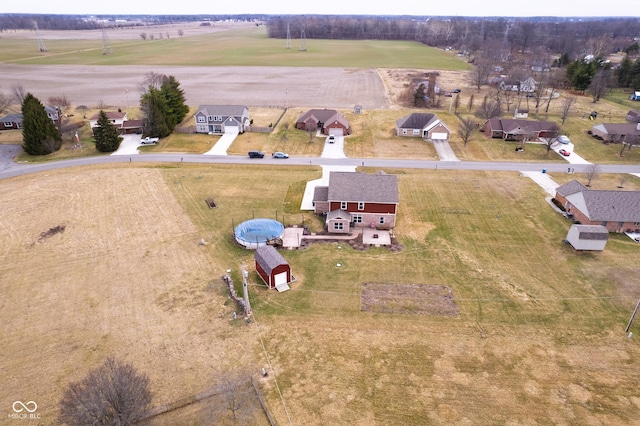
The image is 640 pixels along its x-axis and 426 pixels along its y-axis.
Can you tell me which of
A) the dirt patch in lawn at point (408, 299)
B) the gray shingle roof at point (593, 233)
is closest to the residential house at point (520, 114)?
the gray shingle roof at point (593, 233)

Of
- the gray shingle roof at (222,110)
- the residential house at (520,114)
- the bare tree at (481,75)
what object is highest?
the bare tree at (481,75)

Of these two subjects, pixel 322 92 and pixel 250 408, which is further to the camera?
pixel 322 92

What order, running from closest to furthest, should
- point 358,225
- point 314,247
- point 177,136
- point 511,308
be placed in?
point 511,308 → point 314,247 → point 358,225 → point 177,136

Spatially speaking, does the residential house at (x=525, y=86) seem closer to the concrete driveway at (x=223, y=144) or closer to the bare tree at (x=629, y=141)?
the bare tree at (x=629, y=141)

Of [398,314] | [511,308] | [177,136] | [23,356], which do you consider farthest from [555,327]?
[177,136]

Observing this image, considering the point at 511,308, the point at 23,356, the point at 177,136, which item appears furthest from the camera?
the point at 177,136

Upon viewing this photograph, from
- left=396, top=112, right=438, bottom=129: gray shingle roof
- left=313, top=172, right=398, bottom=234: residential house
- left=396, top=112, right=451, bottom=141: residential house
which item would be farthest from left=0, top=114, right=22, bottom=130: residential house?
left=396, top=112, right=438, bottom=129: gray shingle roof

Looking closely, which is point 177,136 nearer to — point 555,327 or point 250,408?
point 250,408
